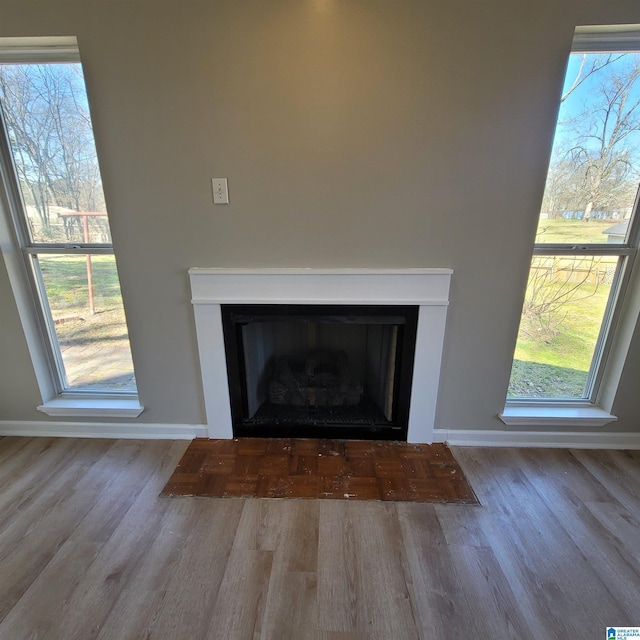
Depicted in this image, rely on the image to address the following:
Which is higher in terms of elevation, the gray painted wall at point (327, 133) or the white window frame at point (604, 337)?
the gray painted wall at point (327, 133)

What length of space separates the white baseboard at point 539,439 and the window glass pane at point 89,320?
1.88m

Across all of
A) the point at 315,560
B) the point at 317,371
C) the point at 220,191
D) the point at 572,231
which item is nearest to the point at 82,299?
the point at 220,191

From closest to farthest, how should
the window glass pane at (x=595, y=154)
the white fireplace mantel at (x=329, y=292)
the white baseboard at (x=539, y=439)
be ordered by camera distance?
the window glass pane at (x=595, y=154), the white fireplace mantel at (x=329, y=292), the white baseboard at (x=539, y=439)

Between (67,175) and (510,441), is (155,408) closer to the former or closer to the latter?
(67,175)

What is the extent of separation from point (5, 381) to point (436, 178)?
2.54m

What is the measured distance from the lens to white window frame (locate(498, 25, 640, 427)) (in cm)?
143

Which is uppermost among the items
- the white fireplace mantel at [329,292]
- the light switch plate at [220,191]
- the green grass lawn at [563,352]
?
the light switch plate at [220,191]

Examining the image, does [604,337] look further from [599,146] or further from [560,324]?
[599,146]

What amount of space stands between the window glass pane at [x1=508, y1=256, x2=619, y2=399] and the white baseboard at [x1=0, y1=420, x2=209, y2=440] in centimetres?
188

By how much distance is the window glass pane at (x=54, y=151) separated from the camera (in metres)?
1.52

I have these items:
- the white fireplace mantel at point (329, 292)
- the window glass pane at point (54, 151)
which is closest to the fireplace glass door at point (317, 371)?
the white fireplace mantel at point (329, 292)

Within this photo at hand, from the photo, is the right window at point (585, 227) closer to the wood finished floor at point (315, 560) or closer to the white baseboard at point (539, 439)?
the white baseboard at point (539, 439)

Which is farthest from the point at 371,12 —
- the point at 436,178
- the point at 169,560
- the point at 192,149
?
the point at 169,560

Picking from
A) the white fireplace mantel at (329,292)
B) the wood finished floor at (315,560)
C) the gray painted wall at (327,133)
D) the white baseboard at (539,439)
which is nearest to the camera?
the wood finished floor at (315,560)
